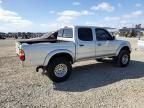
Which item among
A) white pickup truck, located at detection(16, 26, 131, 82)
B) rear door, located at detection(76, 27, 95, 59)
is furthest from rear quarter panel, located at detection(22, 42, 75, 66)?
rear door, located at detection(76, 27, 95, 59)

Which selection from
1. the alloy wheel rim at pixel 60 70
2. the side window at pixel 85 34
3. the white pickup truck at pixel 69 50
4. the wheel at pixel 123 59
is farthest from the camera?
the wheel at pixel 123 59

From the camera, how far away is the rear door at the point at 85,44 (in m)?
7.38

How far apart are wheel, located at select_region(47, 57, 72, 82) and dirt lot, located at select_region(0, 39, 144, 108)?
229 millimetres

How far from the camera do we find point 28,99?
5125 millimetres

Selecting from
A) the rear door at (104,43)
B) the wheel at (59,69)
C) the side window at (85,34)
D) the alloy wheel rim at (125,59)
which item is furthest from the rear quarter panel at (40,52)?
the alloy wheel rim at (125,59)

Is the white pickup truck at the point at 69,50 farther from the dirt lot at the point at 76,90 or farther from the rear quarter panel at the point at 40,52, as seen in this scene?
the dirt lot at the point at 76,90

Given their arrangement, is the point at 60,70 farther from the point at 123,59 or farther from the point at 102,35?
the point at 123,59

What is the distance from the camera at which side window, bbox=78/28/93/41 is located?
7591 mm

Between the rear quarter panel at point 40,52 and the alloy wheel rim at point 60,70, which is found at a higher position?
the rear quarter panel at point 40,52

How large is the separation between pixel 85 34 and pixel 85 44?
47 centimetres

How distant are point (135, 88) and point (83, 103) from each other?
1.93 metres

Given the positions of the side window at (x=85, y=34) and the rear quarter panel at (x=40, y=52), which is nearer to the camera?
the rear quarter panel at (x=40, y=52)

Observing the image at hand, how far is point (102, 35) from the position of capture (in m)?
8.41

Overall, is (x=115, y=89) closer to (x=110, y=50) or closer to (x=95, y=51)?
(x=95, y=51)
